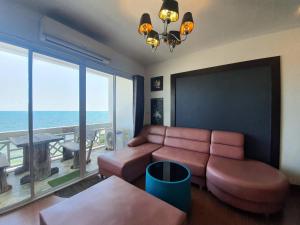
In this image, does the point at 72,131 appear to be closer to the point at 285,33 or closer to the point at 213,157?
the point at 213,157

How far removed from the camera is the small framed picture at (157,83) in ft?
11.7

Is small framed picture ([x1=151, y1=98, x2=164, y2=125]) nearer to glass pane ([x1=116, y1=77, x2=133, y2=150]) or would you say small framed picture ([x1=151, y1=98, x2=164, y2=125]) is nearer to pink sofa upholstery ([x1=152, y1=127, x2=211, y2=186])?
pink sofa upholstery ([x1=152, y1=127, x2=211, y2=186])

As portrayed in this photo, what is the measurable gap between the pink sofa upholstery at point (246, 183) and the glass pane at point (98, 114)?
2.25 metres

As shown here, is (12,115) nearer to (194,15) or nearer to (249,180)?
(194,15)

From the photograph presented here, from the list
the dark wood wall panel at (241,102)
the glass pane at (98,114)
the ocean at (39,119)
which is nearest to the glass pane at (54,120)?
the ocean at (39,119)

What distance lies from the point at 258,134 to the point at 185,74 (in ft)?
5.92

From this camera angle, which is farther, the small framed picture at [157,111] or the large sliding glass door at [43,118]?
the small framed picture at [157,111]

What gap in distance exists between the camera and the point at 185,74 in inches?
124

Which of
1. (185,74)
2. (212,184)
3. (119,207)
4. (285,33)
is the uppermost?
(285,33)

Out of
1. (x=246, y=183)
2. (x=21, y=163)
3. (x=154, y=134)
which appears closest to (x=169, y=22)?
(x=246, y=183)

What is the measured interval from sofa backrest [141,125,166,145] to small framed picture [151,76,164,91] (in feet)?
3.38

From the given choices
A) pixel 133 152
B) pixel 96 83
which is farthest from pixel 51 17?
pixel 133 152

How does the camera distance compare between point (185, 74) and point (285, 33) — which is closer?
point (285, 33)

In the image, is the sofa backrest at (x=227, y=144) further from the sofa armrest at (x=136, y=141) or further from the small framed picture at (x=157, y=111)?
the sofa armrest at (x=136, y=141)
